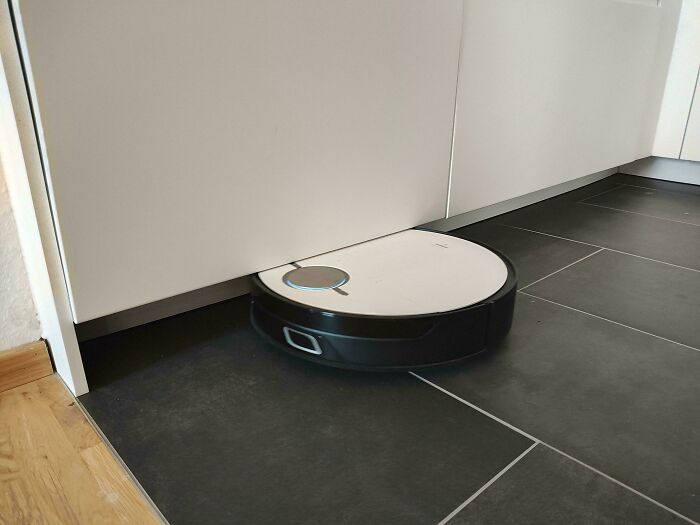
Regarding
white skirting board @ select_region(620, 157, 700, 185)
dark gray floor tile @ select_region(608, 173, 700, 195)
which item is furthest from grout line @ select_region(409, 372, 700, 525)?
white skirting board @ select_region(620, 157, 700, 185)

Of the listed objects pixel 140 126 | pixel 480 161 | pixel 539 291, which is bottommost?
pixel 539 291

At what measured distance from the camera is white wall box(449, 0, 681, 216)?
1258 millimetres

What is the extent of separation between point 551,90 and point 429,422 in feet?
3.54

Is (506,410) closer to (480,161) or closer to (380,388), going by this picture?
(380,388)

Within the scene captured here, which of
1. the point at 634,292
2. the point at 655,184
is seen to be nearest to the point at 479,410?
the point at 634,292

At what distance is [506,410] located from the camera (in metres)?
0.77

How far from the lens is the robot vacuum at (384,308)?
32.5 inches

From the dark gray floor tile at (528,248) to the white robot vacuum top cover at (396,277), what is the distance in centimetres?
15

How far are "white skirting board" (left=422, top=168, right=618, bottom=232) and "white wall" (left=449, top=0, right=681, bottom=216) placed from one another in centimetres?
11

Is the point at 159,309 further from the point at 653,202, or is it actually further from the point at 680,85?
the point at 680,85

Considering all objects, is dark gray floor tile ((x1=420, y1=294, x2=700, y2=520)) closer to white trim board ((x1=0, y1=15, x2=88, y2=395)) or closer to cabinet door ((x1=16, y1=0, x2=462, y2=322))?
cabinet door ((x1=16, y1=0, x2=462, y2=322))

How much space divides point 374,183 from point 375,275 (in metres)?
0.20

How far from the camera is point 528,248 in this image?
1391 mm

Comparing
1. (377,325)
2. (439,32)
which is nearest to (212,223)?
(377,325)
